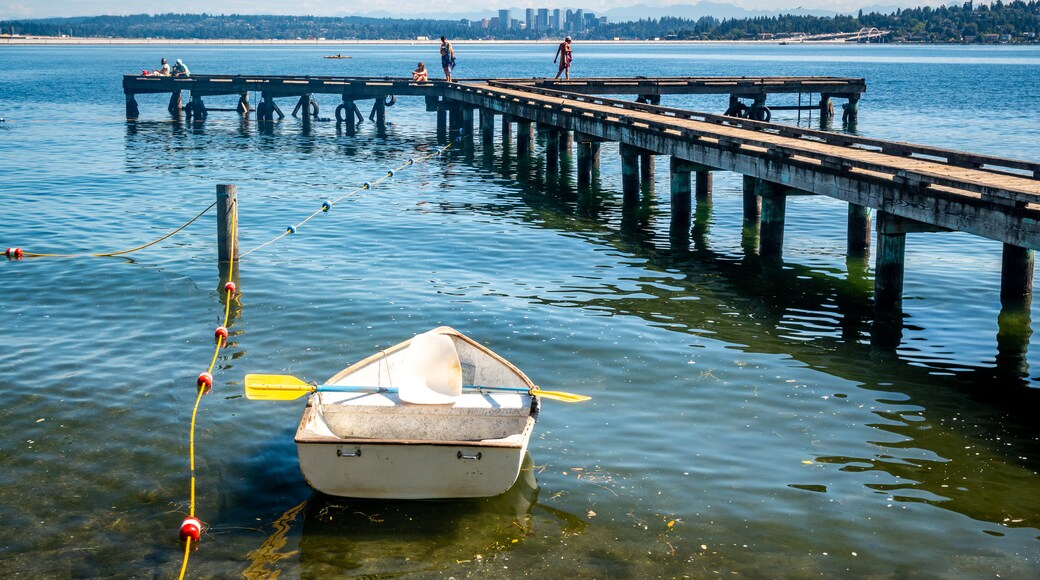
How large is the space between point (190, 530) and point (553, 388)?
6.03 m

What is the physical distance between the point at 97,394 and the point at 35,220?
15.6 meters

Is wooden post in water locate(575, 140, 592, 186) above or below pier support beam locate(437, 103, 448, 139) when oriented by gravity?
below

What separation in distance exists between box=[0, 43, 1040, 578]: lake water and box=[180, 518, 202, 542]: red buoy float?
0.28 m

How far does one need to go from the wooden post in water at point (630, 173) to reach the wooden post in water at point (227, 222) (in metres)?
12.1

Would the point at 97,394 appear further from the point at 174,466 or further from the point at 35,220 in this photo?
the point at 35,220

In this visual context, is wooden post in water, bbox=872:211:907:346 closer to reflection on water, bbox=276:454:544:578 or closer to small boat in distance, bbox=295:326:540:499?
small boat in distance, bbox=295:326:540:499

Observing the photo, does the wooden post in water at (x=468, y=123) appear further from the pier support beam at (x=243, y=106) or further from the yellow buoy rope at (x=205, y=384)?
the yellow buoy rope at (x=205, y=384)

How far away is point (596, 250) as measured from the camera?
80.4 ft

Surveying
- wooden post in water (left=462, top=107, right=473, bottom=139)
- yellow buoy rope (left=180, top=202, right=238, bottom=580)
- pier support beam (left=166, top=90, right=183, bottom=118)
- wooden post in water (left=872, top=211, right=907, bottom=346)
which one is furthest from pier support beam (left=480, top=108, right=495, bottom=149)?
wooden post in water (left=872, top=211, right=907, bottom=346)

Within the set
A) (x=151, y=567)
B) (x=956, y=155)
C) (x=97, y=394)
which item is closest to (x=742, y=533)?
(x=151, y=567)

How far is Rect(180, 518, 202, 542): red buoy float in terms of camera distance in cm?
987

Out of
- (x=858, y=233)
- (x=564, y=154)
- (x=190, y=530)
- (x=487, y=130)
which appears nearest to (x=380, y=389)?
(x=190, y=530)

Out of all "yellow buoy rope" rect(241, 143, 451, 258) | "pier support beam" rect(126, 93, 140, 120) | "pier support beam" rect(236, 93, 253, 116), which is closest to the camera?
"yellow buoy rope" rect(241, 143, 451, 258)

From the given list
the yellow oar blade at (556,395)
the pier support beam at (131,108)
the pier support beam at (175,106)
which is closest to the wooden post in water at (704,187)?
the yellow oar blade at (556,395)
